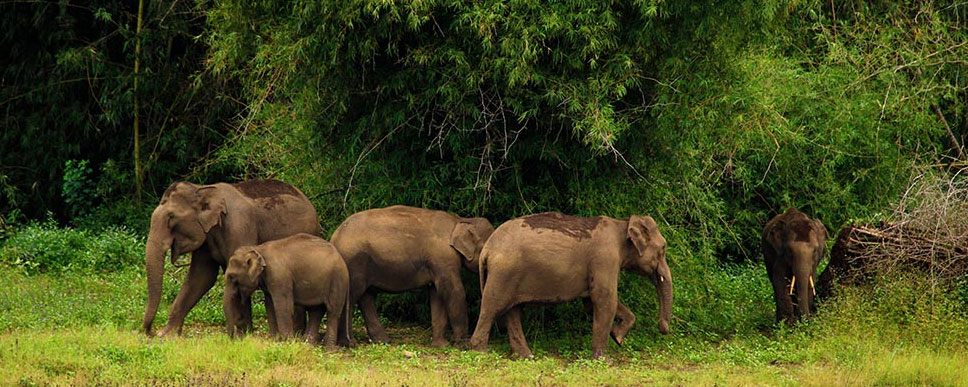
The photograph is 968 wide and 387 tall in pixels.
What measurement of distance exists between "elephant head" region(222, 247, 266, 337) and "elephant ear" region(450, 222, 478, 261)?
1.62m

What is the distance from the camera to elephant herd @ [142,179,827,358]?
10391 mm

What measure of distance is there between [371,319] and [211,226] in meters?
1.54

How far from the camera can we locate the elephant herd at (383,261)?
1039 centimetres

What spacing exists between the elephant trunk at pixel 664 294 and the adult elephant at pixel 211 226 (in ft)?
9.69

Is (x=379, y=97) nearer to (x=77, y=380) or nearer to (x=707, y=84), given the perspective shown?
(x=707, y=84)

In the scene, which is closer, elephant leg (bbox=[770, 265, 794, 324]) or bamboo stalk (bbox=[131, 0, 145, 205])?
elephant leg (bbox=[770, 265, 794, 324])

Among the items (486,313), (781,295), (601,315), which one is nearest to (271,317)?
(486,313)

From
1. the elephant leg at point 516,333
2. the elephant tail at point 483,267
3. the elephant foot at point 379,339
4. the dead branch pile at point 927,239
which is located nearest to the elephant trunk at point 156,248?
the elephant foot at point 379,339

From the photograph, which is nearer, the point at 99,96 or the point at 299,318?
the point at 299,318

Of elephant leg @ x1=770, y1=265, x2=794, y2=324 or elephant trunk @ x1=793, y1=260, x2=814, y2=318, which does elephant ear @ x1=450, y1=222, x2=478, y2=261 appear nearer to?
elephant trunk @ x1=793, y1=260, x2=814, y2=318

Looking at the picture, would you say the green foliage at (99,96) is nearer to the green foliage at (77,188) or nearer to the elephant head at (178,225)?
the green foliage at (77,188)

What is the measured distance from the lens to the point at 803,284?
1209 centimetres

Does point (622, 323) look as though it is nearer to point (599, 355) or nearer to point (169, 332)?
point (599, 355)

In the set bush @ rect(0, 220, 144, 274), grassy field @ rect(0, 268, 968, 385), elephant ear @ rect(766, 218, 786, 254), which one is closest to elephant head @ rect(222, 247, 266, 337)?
grassy field @ rect(0, 268, 968, 385)
